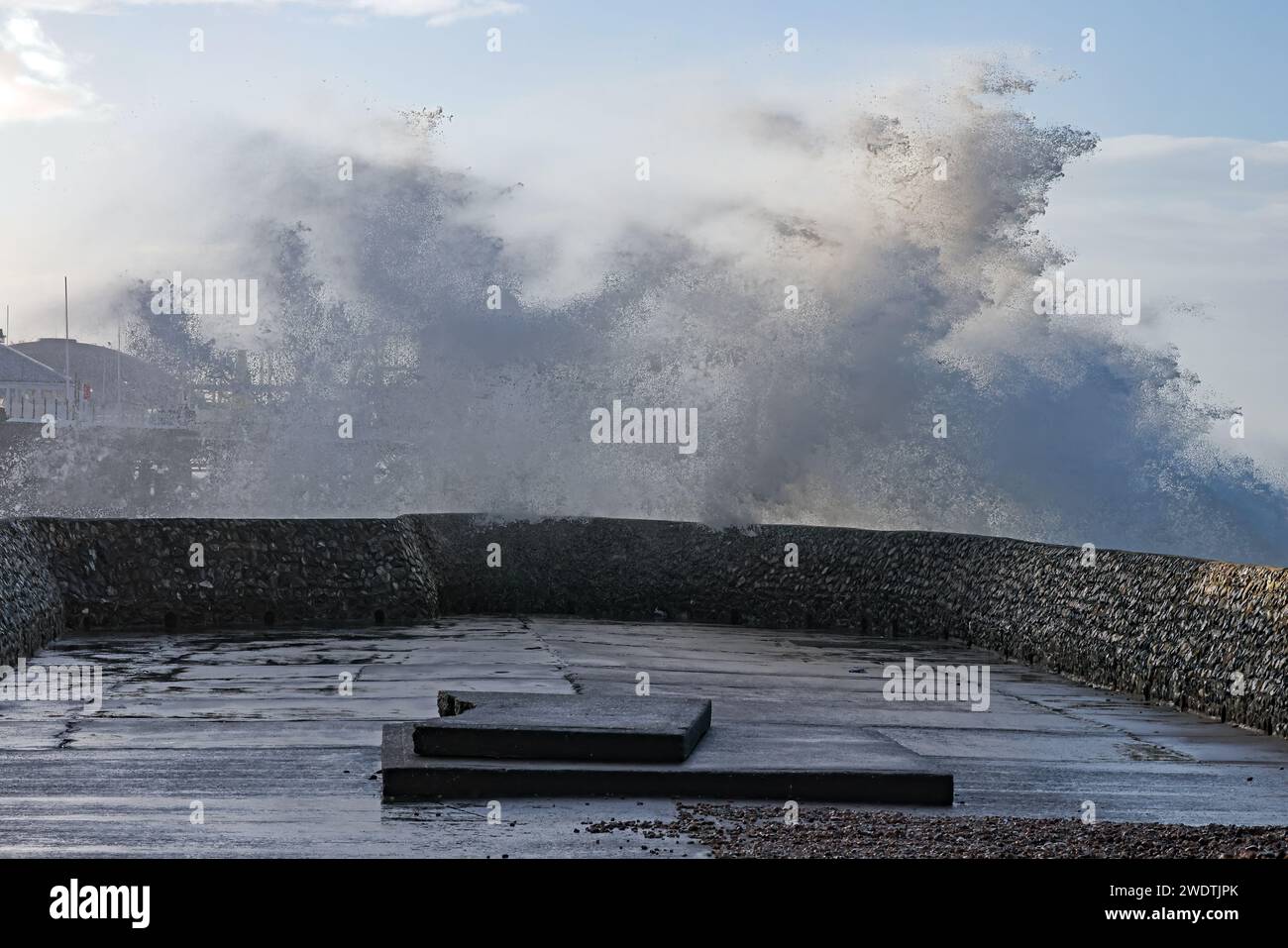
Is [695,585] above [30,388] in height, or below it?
below

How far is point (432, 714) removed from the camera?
10805 mm

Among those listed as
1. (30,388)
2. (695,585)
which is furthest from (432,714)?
(30,388)

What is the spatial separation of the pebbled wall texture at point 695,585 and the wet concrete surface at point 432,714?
1.35 ft

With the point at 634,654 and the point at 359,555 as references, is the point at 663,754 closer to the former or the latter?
the point at 634,654

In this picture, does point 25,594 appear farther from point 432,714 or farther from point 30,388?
point 30,388

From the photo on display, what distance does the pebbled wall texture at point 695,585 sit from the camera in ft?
37.8

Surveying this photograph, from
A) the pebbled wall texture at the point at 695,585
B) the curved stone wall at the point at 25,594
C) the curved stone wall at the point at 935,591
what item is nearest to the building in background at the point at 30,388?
the curved stone wall at the point at 935,591

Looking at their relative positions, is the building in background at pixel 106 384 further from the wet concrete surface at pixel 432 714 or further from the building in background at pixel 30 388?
the wet concrete surface at pixel 432 714

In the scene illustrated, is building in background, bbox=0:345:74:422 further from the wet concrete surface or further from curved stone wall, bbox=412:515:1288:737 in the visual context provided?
the wet concrete surface

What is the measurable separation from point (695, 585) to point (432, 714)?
29.1 ft

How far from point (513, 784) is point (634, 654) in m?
7.38

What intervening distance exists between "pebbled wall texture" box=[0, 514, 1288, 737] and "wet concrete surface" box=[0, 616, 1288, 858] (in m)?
0.41

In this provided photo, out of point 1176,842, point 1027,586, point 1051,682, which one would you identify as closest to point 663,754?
point 1176,842

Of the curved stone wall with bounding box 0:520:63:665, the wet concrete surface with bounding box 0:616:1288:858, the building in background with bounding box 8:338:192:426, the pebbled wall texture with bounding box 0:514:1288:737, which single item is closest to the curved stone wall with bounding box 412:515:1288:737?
the pebbled wall texture with bounding box 0:514:1288:737
